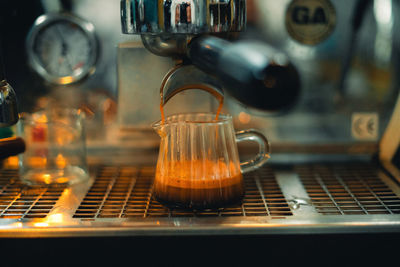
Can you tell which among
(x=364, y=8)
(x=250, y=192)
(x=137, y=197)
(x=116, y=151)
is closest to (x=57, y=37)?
(x=116, y=151)

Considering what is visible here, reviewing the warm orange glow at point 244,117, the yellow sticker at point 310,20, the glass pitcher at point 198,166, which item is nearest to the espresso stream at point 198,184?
the glass pitcher at point 198,166

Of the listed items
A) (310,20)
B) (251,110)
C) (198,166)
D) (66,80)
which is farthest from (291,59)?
(66,80)

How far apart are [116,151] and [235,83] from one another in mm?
497

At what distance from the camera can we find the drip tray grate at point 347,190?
2.03ft

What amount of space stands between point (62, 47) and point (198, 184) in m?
0.39

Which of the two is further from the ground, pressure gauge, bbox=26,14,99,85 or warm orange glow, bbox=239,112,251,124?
pressure gauge, bbox=26,14,99,85

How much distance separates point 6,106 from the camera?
589 millimetres

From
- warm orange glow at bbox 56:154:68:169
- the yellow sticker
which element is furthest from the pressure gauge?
the yellow sticker

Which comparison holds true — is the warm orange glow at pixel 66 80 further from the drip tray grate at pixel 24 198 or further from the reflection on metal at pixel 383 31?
the reflection on metal at pixel 383 31

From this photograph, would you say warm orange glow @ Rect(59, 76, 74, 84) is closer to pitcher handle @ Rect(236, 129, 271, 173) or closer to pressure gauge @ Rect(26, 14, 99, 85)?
pressure gauge @ Rect(26, 14, 99, 85)

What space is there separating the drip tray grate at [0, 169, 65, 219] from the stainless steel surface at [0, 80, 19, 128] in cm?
12

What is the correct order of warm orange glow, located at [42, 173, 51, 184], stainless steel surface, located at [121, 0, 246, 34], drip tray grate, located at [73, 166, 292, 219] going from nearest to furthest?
stainless steel surface, located at [121, 0, 246, 34] → drip tray grate, located at [73, 166, 292, 219] → warm orange glow, located at [42, 173, 51, 184]

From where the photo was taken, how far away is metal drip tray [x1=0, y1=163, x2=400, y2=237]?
21.6 inches

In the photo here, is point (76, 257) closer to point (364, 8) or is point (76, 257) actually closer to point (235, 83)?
point (235, 83)
